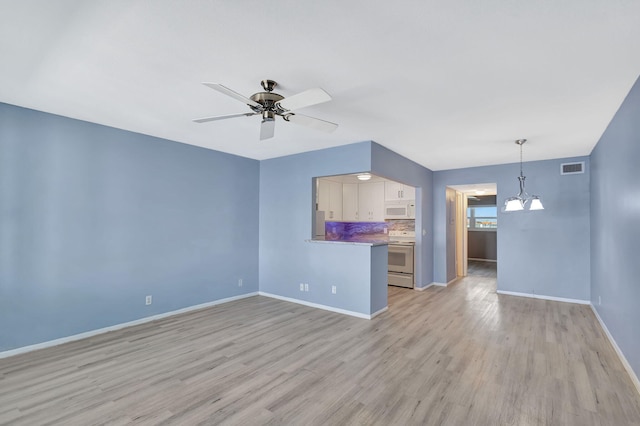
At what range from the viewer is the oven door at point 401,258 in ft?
20.0

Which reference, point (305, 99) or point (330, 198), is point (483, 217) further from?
point (305, 99)

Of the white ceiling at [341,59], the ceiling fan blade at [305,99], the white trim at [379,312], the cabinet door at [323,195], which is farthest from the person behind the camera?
the cabinet door at [323,195]

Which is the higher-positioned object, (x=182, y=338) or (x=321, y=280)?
(x=321, y=280)

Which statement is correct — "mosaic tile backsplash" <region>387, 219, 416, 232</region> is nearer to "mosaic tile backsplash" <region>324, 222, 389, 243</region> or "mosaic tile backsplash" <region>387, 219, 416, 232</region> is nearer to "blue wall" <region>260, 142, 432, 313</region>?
"mosaic tile backsplash" <region>324, 222, 389, 243</region>

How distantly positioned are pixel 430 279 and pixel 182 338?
4.87 metres

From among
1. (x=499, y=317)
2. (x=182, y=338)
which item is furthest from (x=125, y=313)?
(x=499, y=317)

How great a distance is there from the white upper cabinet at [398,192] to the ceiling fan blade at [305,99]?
459 cm

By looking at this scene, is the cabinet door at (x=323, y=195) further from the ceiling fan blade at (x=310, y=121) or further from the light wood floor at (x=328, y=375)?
the ceiling fan blade at (x=310, y=121)

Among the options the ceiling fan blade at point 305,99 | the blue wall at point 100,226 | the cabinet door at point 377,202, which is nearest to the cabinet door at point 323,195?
the cabinet door at point 377,202

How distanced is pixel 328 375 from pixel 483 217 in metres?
9.93

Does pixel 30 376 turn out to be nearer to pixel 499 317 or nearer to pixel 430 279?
pixel 499 317

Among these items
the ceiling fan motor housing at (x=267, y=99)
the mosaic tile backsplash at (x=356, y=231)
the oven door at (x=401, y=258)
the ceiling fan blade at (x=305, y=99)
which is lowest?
the oven door at (x=401, y=258)

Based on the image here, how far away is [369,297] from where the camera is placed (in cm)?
426

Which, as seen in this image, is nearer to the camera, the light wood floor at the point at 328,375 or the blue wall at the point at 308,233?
the light wood floor at the point at 328,375
